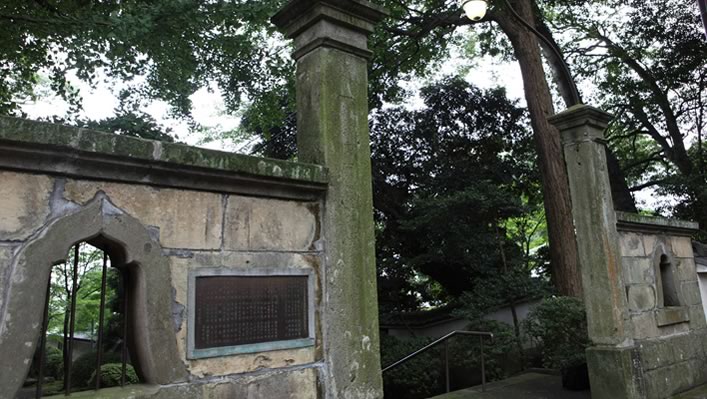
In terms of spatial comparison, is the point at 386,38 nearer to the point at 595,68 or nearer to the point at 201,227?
the point at 595,68

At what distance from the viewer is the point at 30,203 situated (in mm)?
2307

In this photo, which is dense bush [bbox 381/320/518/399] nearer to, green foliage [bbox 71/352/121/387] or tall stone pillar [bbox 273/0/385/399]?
green foliage [bbox 71/352/121/387]

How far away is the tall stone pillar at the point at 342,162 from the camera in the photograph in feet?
10.4

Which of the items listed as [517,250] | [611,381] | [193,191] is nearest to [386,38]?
[517,250]

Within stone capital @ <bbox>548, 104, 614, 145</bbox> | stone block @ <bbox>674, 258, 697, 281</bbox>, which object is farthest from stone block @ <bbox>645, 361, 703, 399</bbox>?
stone capital @ <bbox>548, 104, 614, 145</bbox>

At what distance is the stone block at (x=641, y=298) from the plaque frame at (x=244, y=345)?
168 inches

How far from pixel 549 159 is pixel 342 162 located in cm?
745

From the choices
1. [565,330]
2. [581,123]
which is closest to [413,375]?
[565,330]

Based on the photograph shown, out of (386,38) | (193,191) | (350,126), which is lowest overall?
(193,191)

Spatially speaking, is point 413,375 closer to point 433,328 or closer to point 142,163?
point 433,328

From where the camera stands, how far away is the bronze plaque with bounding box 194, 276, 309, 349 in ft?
8.91

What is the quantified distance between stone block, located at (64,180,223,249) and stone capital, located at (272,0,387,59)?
137 centimetres

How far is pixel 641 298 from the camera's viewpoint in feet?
19.3

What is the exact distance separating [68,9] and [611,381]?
9.36 meters
